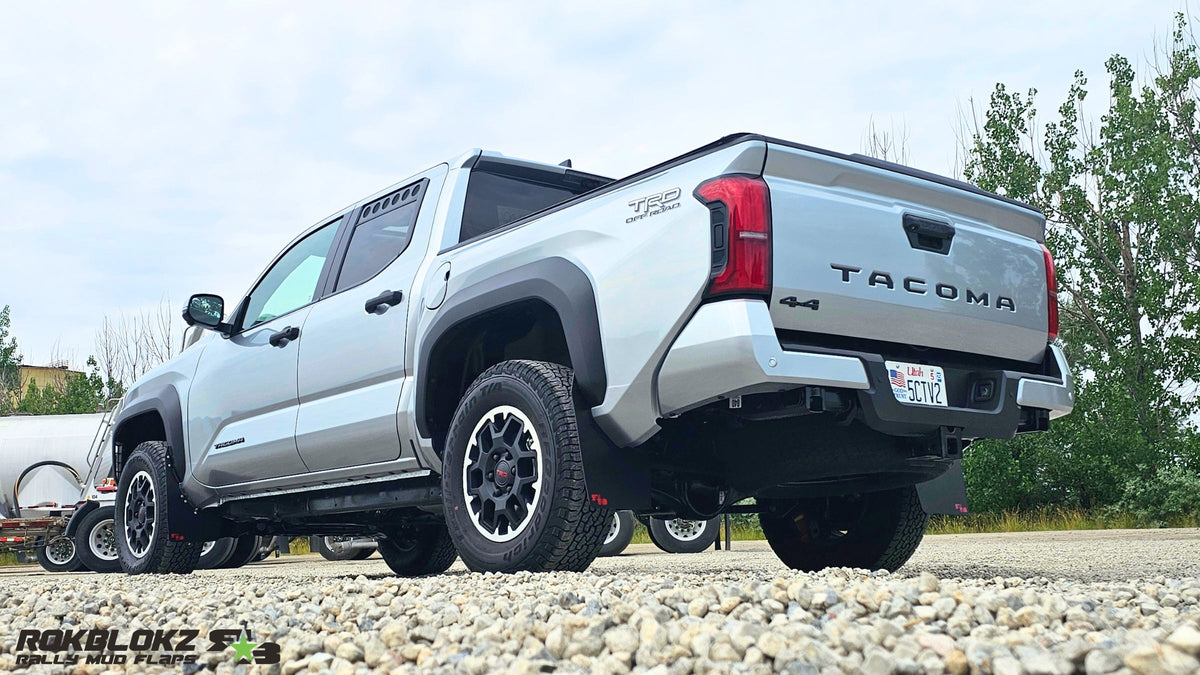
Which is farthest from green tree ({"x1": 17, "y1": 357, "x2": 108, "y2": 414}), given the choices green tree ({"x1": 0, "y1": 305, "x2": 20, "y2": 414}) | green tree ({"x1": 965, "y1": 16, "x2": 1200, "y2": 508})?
green tree ({"x1": 965, "y1": 16, "x2": 1200, "y2": 508})

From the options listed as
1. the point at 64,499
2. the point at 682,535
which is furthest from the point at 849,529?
the point at 64,499

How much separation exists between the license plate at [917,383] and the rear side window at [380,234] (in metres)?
2.78

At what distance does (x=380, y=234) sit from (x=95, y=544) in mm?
8993

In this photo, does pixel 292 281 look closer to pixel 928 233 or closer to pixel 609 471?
pixel 609 471

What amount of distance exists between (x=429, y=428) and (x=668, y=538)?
762cm

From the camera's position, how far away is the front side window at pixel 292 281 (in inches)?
267

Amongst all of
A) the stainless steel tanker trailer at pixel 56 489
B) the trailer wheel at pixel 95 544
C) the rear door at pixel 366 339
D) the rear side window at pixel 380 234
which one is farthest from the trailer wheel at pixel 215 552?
the rear side window at pixel 380 234

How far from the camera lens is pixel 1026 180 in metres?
23.1

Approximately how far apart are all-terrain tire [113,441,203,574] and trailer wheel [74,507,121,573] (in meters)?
5.85

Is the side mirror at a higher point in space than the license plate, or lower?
higher

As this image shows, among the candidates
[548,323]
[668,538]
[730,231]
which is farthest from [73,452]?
[730,231]

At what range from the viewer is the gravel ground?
2340 mm

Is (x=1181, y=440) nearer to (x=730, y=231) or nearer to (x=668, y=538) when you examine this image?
(x=668, y=538)

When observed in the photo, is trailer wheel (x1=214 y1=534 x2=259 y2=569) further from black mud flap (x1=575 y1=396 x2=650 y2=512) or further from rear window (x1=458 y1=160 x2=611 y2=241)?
black mud flap (x1=575 y1=396 x2=650 y2=512)
